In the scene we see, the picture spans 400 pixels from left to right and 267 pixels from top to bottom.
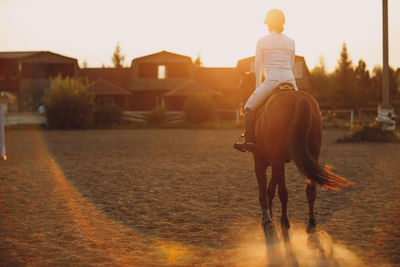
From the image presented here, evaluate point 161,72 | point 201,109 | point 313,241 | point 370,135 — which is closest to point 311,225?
point 313,241

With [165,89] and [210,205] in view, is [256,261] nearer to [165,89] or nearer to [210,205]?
[210,205]

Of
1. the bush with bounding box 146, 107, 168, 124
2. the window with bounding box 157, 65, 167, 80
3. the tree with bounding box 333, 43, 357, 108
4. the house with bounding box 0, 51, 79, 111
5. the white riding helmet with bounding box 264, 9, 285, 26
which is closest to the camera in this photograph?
the white riding helmet with bounding box 264, 9, 285, 26

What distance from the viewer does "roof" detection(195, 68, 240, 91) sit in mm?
47469

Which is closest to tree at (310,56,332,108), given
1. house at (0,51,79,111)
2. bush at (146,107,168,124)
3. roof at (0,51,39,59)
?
bush at (146,107,168,124)

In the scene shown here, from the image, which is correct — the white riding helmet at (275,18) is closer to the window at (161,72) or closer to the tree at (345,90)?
the window at (161,72)

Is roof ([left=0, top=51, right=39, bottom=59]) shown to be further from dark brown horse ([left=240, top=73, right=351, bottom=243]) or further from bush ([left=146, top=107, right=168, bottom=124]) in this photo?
dark brown horse ([left=240, top=73, right=351, bottom=243])

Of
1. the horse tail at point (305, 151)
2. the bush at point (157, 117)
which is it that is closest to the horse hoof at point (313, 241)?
the horse tail at point (305, 151)

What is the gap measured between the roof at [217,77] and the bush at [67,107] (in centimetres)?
1875

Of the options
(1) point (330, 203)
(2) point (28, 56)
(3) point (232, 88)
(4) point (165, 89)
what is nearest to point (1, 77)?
(2) point (28, 56)

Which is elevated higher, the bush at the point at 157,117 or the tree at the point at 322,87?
the tree at the point at 322,87

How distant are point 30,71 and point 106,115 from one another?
2064 centimetres

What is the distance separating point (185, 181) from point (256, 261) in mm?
5177

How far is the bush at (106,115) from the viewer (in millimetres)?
32438

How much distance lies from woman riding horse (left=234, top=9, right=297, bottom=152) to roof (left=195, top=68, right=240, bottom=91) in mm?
41619
